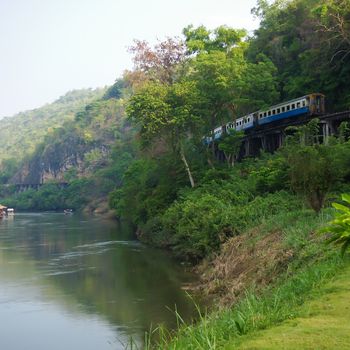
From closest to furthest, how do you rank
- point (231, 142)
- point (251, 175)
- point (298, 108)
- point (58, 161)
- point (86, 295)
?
point (86, 295) → point (251, 175) → point (298, 108) → point (231, 142) → point (58, 161)

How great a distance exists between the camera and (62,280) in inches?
1033

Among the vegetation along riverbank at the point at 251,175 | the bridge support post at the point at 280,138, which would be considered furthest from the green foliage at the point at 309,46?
the bridge support post at the point at 280,138

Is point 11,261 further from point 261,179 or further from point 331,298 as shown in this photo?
point 331,298

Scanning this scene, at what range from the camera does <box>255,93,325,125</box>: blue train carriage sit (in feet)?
121

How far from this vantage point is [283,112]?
3922 centimetres

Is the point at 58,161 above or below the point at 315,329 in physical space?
above

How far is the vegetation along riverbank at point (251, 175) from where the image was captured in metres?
9.10

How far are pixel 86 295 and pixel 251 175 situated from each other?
1276cm

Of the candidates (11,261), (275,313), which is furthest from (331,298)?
(11,261)

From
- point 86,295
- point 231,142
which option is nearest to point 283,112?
point 231,142

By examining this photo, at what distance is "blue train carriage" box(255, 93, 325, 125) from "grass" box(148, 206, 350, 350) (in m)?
21.9

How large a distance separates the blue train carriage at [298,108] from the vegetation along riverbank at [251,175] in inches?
4.4

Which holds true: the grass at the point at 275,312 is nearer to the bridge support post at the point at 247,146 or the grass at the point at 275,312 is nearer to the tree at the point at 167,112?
the tree at the point at 167,112

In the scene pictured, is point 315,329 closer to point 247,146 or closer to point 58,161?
point 247,146
